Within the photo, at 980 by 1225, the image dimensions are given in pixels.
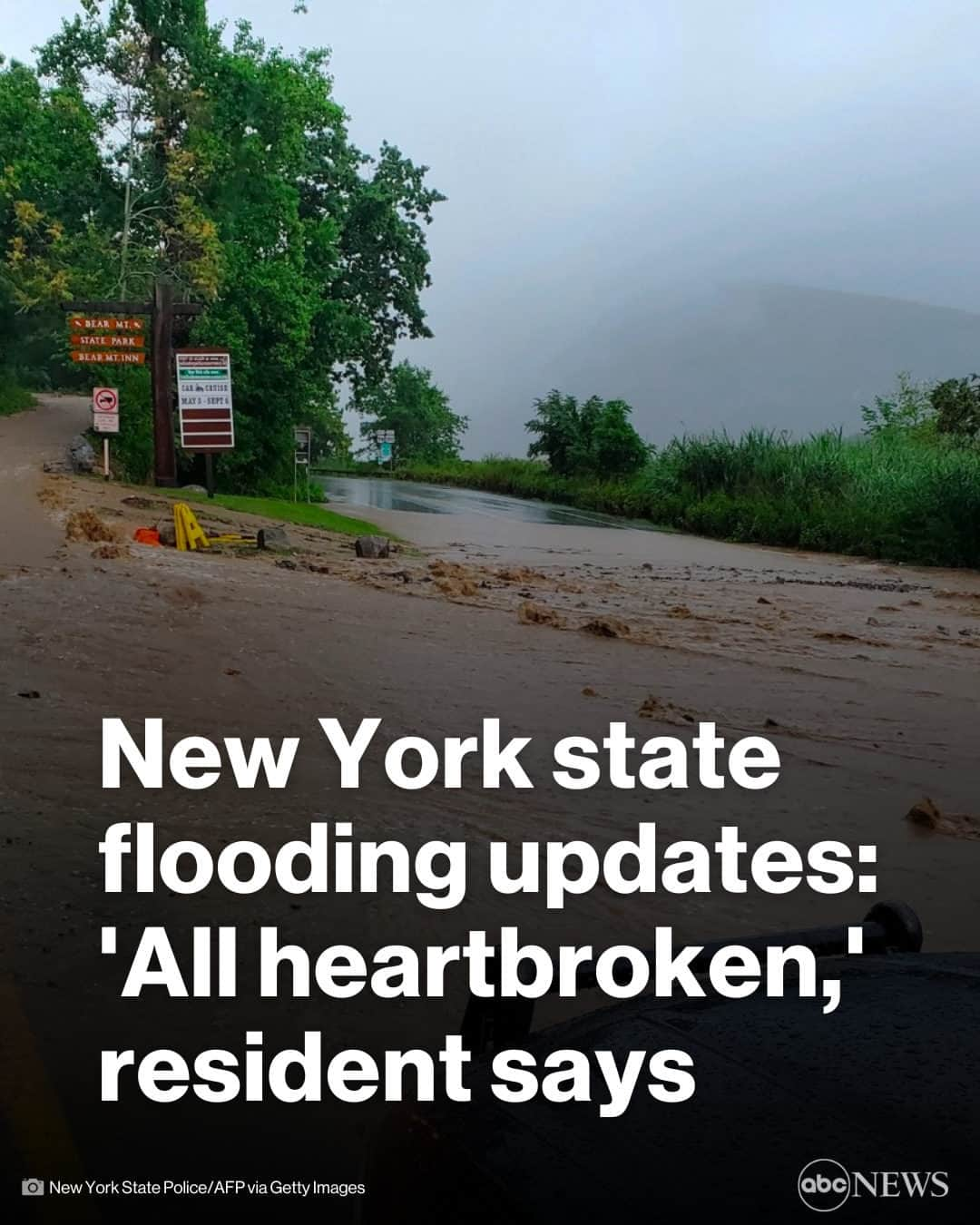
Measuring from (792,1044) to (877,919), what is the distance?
49 centimetres

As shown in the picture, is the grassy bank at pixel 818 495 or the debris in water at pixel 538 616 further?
the grassy bank at pixel 818 495

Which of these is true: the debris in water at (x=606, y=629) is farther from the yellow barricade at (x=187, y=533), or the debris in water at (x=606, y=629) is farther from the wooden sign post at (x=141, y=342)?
the wooden sign post at (x=141, y=342)

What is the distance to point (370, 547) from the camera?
17.4 metres

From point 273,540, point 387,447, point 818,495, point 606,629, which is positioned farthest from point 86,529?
point 387,447

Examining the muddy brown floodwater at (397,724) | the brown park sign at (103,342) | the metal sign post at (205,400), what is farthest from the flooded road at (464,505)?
the muddy brown floodwater at (397,724)

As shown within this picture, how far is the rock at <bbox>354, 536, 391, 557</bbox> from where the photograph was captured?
56.6 ft

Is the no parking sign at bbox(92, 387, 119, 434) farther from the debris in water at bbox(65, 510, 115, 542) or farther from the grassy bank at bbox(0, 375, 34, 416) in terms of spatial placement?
the grassy bank at bbox(0, 375, 34, 416)

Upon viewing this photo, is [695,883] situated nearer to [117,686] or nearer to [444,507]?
[117,686]

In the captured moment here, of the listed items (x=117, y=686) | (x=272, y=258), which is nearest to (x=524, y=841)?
(x=117, y=686)

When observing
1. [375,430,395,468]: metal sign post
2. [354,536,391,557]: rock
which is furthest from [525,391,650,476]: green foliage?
[354,536,391,557]: rock

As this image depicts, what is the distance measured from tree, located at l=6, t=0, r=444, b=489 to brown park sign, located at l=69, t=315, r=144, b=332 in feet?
17.3

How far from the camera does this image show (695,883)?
14.8ft

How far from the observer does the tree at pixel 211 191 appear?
101 feet

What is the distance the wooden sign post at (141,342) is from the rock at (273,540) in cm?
805
